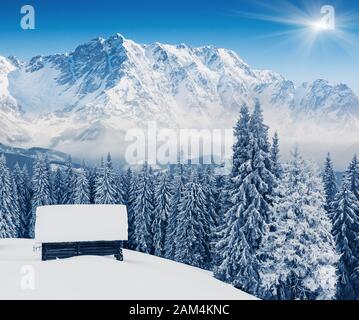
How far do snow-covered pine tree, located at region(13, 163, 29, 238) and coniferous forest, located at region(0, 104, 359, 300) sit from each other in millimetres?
432

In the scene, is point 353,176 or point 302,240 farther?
point 353,176

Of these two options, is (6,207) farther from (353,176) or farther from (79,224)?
(353,176)

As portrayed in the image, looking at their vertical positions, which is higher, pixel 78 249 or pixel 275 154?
pixel 275 154

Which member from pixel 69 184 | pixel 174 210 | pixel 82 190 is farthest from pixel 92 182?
pixel 174 210

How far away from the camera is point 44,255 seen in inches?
1361

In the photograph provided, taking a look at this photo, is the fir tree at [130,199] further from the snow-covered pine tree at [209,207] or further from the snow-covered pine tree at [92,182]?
the snow-covered pine tree at [209,207]

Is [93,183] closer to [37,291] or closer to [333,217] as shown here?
[333,217]

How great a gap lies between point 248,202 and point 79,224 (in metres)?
12.9

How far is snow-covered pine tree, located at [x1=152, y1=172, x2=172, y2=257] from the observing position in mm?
59281

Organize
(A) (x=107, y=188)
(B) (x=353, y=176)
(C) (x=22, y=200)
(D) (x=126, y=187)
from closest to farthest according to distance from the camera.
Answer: (B) (x=353, y=176), (A) (x=107, y=188), (D) (x=126, y=187), (C) (x=22, y=200)

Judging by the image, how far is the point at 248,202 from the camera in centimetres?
3447

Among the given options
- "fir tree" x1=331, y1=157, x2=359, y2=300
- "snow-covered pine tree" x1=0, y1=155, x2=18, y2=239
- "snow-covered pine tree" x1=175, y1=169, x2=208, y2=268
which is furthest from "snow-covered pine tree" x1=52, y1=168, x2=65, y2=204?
"fir tree" x1=331, y1=157, x2=359, y2=300

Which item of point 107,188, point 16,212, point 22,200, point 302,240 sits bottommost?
point 16,212
